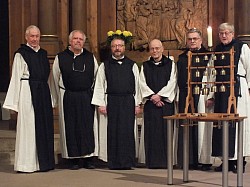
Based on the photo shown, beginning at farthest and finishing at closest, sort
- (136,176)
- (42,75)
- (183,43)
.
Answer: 1. (183,43)
2. (42,75)
3. (136,176)

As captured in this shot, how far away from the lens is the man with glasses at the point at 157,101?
24.7ft

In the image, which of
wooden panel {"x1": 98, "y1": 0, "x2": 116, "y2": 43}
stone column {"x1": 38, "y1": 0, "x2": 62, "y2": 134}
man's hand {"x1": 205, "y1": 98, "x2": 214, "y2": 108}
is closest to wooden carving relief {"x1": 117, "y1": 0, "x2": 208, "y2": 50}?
wooden panel {"x1": 98, "y1": 0, "x2": 116, "y2": 43}

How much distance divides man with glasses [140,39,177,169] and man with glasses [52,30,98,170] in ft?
2.09

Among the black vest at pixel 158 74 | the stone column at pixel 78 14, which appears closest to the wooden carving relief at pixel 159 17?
the stone column at pixel 78 14

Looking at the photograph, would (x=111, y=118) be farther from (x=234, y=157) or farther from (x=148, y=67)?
(x=234, y=157)

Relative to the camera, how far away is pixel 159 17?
33.2 feet

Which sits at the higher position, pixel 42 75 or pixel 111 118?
pixel 42 75

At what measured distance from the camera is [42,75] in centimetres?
738

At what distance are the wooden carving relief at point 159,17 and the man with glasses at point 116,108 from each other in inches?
98.5

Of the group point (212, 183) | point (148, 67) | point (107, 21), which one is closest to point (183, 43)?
point (107, 21)

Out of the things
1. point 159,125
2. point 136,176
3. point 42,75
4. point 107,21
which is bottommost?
point 136,176

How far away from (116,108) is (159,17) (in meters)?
2.93

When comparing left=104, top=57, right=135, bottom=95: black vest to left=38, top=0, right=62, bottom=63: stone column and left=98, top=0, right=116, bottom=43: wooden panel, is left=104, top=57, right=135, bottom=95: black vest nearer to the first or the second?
left=38, top=0, right=62, bottom=63: stone column

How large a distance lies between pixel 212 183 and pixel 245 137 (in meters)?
1.04
